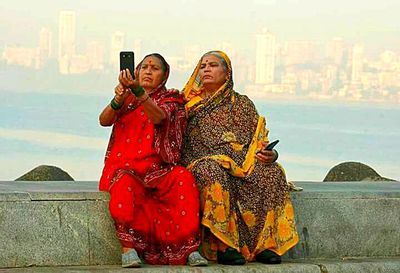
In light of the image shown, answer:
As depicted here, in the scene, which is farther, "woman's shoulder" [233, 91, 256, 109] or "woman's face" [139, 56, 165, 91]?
"woman's shoulder" [233, 91, 256, 109]

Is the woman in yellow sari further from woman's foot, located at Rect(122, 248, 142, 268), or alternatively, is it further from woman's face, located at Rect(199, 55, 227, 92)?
woman's foot, located at Rect(122, 248, 142, 268)

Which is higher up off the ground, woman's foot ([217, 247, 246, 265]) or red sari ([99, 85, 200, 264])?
red sari ([99, 85, 200, 264])

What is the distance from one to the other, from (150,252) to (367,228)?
1.78 meters

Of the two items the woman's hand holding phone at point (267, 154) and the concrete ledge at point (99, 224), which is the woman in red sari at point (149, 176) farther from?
the woman's hand holding phone at point (267, 154)

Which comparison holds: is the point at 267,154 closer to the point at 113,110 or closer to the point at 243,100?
the point at 243,100

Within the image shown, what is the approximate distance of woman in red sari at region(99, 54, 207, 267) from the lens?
8.73 meters

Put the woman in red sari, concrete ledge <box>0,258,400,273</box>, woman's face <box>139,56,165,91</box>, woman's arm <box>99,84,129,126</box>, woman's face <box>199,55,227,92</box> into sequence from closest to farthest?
concrete ledge <box>0,258,400,273</box>
the woman in red sari
woman's arm <box>99,84,129,126</box>
woman's face <box>139,56,165,91</box>
woman's face <box>199,55,227,92</box>

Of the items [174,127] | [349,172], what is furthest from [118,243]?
[349,172]

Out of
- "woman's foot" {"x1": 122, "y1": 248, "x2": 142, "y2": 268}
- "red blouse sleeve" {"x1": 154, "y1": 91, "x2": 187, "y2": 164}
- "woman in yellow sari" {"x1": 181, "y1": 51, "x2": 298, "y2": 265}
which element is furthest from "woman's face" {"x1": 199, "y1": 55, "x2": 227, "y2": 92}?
"woman's foot" {"x1": 122, "y1": 248, "x2": 142, "y2": 268}

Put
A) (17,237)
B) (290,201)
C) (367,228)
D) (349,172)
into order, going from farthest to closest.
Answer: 1. (349,172)
2. (367,228)
3. (290,201)
4. (17,237)

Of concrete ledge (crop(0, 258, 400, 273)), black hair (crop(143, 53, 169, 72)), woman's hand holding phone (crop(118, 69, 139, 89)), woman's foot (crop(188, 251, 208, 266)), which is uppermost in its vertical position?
black hair (crop(143, 53, 169, 72))

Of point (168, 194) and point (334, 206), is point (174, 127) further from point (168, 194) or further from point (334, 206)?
point (334, 206)

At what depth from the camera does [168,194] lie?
890 cm

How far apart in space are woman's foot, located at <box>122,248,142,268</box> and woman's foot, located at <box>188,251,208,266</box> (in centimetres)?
33
